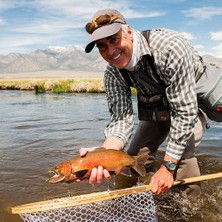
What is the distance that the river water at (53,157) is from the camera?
5020 mm

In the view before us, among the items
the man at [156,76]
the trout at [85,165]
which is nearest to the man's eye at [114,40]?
the man at [156,76]

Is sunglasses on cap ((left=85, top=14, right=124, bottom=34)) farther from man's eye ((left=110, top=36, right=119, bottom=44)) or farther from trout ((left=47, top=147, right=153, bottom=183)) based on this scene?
trout ((left=47, top=147, right=153, bottom=183))

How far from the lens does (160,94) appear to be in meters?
4.05

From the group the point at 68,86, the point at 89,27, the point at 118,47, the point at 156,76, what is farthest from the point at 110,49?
the point at 68,86

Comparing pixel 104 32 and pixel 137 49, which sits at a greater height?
pixel 104 32

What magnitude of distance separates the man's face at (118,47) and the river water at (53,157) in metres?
2.25

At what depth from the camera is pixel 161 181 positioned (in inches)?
142

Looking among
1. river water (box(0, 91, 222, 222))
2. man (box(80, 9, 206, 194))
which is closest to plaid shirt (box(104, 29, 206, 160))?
man (box(80, 9, 206, 194))

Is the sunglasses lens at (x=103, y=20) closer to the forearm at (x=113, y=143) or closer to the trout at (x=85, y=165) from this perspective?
the trout at (x=85, y=165)

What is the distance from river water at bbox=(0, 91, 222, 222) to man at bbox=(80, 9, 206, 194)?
1271 millimetres

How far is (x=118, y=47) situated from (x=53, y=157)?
5048 mm

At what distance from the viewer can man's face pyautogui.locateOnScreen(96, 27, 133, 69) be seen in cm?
341

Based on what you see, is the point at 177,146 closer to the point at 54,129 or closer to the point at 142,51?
the point at 142,51

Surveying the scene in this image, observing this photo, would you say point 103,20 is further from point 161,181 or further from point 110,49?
point 161,181
